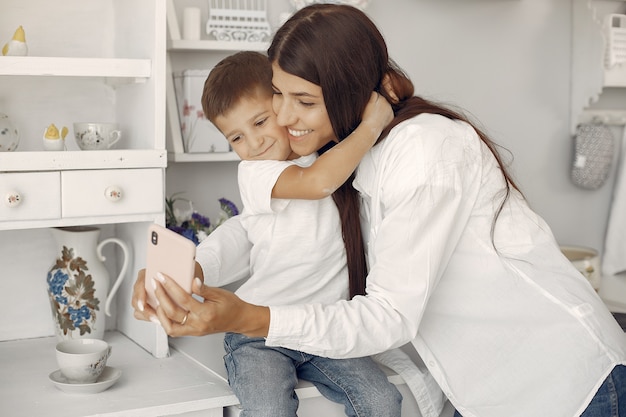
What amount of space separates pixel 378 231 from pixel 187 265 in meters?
0.29

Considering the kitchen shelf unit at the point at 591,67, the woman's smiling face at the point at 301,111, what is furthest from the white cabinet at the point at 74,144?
the kitchen shelf unit at the point at 591,67

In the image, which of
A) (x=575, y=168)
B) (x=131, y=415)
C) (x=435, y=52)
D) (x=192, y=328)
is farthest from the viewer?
(x=575, y=168)

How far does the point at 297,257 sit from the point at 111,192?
371 mm

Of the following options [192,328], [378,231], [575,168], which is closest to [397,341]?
[378,231]

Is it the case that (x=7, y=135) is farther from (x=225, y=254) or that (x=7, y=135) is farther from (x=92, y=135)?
(x=225, y=254)

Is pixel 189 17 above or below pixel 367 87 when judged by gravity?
above

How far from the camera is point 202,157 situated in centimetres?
182

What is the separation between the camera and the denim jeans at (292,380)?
51.2 inches

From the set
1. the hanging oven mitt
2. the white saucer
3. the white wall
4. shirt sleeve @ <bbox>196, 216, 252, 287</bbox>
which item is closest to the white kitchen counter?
the white saucer

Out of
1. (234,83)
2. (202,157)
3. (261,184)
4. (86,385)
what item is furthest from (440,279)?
(202,157)

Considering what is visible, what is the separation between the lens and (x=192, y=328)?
1100 mm

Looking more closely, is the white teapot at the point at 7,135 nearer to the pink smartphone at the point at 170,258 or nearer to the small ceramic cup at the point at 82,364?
the small ceramic cup at the point at 82,364

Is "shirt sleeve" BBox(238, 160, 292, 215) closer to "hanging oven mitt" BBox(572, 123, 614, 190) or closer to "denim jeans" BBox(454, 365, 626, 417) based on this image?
"denim jeans" BBox(454, 365, 626, 417)

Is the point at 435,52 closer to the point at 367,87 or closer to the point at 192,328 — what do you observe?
the point at 367,87
